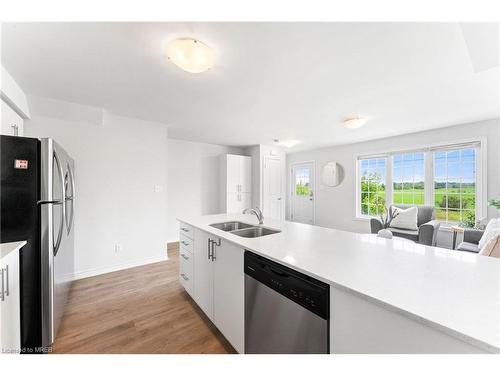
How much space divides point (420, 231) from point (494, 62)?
2.50m

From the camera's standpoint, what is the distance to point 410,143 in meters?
4.02

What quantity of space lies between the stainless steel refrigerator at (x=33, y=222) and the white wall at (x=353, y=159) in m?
5.12

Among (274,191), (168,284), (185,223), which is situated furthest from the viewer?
(274,191)

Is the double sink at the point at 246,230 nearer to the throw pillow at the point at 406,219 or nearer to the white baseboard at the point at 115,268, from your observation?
the white baseboard at the point at 115,268

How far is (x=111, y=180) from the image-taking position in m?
2.94

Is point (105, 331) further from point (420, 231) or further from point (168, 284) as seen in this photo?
point (420, 231)

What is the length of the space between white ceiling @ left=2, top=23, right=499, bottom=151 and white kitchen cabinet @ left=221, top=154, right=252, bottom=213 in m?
1.80

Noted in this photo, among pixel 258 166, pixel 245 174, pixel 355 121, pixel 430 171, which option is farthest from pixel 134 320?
pixel 430 171

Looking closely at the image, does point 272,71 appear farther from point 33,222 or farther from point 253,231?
point 33,222

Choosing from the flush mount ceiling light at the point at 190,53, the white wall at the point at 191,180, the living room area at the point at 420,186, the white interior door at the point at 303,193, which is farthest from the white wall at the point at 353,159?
the flush mount ceiling light at the point at 190,53

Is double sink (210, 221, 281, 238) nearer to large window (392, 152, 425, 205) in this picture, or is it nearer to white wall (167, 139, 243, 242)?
white wall (167, 139, 243, 242)

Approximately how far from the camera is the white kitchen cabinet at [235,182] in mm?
4914

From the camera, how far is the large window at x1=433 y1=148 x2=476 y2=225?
11.0 ft
